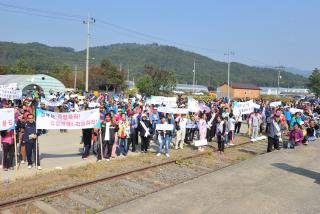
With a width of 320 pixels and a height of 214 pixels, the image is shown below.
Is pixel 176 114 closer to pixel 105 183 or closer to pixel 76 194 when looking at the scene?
pixel 105 183

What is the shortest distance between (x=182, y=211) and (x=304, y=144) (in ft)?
41.5

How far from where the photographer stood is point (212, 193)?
10656 millimetres

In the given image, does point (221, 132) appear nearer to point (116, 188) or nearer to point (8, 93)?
point (116, 188)

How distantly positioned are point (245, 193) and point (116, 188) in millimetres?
3618

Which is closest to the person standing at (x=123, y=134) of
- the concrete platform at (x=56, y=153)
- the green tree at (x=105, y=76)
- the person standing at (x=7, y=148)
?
the concrete platform at (x=56, y=153)

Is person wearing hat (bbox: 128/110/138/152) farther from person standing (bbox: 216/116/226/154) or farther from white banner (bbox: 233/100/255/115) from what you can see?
white banner (bbox: 233/100/255/115)

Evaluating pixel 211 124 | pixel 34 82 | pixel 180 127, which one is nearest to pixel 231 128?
pixel 211 124

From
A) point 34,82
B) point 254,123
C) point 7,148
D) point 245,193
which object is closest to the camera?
point 245,193

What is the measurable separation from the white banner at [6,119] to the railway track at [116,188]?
332 cm

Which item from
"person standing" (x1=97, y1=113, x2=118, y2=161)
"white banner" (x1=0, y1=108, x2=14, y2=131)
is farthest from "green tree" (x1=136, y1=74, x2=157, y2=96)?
"white banner" (x1=0, y1=108, x2=14, y2=131)

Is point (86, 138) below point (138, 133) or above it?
above

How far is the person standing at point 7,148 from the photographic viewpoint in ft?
40.1

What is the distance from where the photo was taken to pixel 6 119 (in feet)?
39.7

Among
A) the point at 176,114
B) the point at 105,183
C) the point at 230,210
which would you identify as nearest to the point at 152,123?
the point at 176,114
